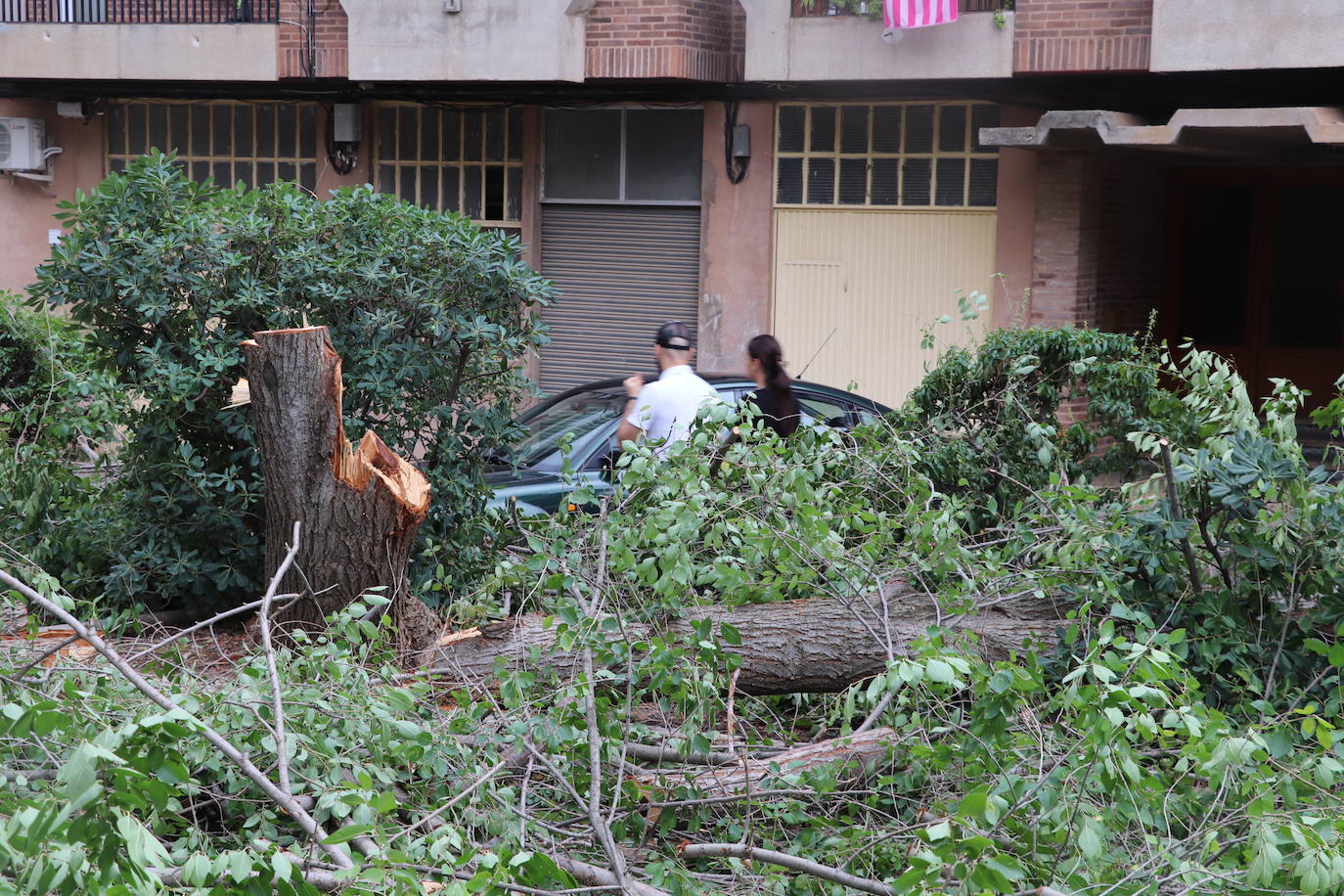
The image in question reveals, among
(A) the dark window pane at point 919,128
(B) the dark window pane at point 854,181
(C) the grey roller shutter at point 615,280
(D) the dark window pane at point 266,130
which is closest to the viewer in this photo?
(A) the dark window pane at point 919,128

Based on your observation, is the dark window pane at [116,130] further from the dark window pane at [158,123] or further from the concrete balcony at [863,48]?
the concrete balcony at [863,48]

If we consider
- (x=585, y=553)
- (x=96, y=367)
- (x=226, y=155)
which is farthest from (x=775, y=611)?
(x=226, y=155)

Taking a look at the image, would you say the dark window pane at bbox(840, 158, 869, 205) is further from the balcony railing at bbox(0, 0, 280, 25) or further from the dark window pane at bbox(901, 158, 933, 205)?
the balcony railing at bbox(0, 0, 280, 25)

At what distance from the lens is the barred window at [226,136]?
17062mm

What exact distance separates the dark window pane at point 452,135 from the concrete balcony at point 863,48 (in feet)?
13.4

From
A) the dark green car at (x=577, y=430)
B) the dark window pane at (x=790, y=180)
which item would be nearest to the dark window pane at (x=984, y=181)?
the dark window pane at (x=790, y=180)

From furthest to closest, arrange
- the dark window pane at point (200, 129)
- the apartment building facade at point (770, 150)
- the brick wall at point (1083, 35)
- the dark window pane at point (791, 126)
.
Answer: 1. the dark window pane at point (200, 129)
2. the dark window pane at point (791, 126)
3. the apartment building facade at point (770, 150)
4. the brick wall at point (1083, 35)

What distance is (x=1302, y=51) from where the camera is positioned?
38.0 feet

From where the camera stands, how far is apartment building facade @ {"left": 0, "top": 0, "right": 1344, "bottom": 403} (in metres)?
13.6

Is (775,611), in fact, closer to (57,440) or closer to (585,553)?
(585,553)

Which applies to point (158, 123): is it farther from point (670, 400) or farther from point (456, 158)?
point (670, 400)

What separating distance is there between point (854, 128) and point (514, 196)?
4.27 m

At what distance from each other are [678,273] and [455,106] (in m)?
3.47

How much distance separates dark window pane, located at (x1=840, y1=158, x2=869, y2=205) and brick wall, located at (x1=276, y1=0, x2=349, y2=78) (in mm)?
5726
